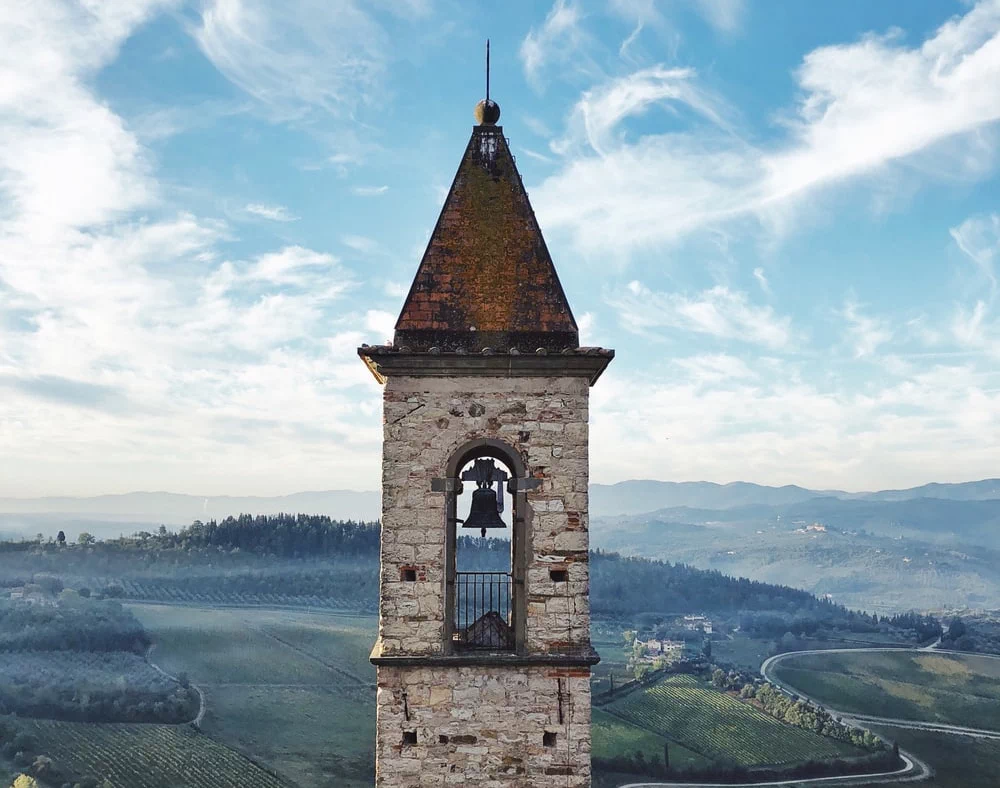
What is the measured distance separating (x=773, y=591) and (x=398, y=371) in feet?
564

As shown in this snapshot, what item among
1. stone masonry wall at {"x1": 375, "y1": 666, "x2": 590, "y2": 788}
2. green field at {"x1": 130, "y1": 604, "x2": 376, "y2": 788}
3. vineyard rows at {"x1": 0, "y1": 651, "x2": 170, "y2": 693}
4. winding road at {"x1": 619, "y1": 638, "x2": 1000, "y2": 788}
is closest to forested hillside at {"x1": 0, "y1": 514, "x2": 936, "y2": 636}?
green field at {"x1": 130, "y1": 604, "x2": 376, "y2": 788}

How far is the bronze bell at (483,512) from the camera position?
1109 cm

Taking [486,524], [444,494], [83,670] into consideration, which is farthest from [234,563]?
[444,494]

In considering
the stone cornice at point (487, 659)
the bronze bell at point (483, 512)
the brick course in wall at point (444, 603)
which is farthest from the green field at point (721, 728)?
the stone cornice at point (487, 659)

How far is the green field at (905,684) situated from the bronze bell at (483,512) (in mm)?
97546

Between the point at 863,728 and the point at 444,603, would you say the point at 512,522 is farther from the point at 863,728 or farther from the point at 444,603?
the point at 863,728

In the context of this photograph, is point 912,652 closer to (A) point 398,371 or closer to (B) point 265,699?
(B) point 265,699

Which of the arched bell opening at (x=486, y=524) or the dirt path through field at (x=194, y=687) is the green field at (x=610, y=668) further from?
the arched bell opening at (x=486, y=524)

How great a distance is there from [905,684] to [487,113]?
112 meters

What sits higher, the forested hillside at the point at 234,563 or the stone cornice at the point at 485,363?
the stone cornice at the point at 485,363

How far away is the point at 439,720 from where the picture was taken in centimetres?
973

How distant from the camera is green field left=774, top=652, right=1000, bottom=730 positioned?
9512 centimetres

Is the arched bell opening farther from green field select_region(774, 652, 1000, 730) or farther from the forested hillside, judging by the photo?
green field select_region(774, 652, 1000, 730)

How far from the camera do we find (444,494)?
9.98 m
